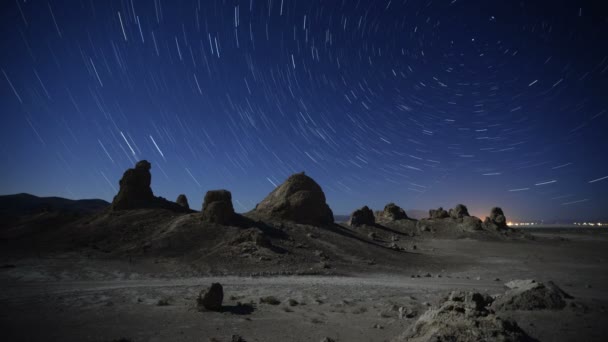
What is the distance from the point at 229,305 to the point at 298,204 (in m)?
30.9

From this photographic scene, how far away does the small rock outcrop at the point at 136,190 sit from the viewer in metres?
40.2

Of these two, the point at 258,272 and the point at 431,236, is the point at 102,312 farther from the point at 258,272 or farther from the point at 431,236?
the point at 431,236

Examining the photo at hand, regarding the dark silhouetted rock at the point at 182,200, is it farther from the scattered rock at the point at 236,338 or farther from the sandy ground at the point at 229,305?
the scattered rock at the point at 236,338

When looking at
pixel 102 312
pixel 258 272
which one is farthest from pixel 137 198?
pixel 102 312

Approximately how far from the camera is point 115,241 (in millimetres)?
31109

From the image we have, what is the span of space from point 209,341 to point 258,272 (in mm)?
14684

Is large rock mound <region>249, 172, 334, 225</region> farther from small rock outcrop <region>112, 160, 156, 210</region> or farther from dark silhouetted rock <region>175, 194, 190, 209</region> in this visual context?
small rock outcrop <region>112, 160, 156, 210</region>

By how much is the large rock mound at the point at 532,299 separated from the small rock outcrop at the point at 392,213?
6539cm

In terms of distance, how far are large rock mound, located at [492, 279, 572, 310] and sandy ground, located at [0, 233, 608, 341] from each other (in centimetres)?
42

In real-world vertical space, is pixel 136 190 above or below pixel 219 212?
above

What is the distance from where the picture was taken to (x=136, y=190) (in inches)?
1671

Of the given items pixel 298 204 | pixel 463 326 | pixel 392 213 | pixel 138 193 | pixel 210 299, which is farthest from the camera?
pixel 392 213

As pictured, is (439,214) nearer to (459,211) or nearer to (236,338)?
(459,211)

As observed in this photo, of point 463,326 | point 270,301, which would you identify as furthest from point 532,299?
point 270,301
